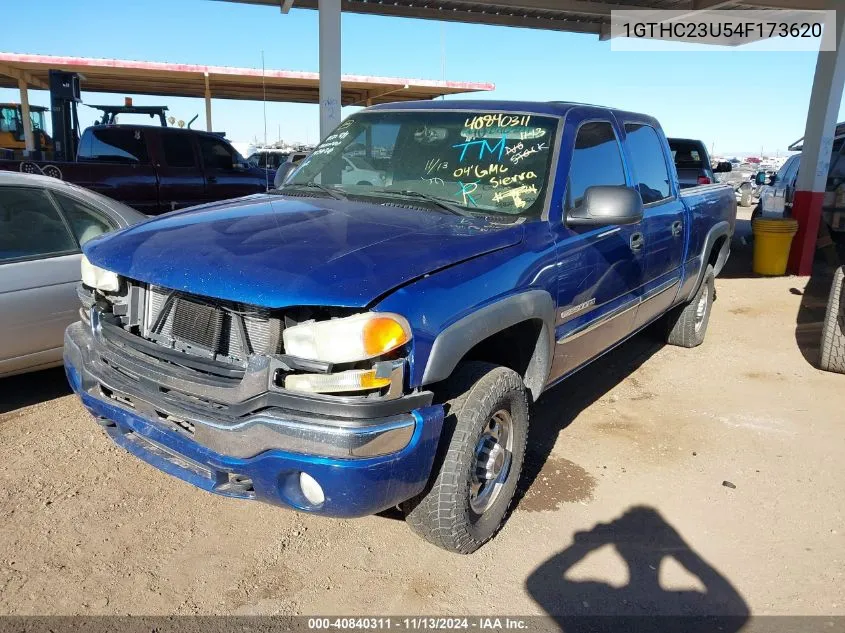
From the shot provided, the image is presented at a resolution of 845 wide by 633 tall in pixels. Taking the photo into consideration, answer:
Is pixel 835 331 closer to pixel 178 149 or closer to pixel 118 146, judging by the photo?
pixel 178 149

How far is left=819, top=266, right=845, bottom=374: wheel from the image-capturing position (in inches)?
220

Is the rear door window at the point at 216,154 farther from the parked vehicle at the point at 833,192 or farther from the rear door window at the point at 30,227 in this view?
the parked vehicle at the point at 833,192

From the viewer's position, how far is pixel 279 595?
8.92 ft

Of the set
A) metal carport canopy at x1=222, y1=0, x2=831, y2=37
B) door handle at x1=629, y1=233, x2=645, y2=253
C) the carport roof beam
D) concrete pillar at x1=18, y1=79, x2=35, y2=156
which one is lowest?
door handle at x1=629, y1=233, x2=645, y2=253

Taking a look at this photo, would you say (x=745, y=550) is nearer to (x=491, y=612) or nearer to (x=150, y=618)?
(x=491, y=612)

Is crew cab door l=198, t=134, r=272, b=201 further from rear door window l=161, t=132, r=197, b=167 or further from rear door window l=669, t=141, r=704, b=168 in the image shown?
rear door window l=669, t=141, r=704, b=168

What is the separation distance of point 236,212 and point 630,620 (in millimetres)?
2487

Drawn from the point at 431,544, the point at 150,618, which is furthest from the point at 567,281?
the point at 150,618

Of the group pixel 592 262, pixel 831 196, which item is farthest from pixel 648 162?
pixel 831 196

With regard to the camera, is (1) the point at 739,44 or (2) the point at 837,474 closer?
(2) the point at 837,474

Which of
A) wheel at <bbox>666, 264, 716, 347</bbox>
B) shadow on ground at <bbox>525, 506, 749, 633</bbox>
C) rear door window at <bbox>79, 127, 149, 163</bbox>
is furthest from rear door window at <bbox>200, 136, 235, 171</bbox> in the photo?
shadow on ground at <bbox>525, 506, 749, 633</bbox>

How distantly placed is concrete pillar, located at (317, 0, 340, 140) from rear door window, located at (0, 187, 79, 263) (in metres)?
4.33

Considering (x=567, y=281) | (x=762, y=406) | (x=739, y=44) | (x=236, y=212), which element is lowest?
(x=762, y=406)

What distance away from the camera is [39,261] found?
4254 millimetres
